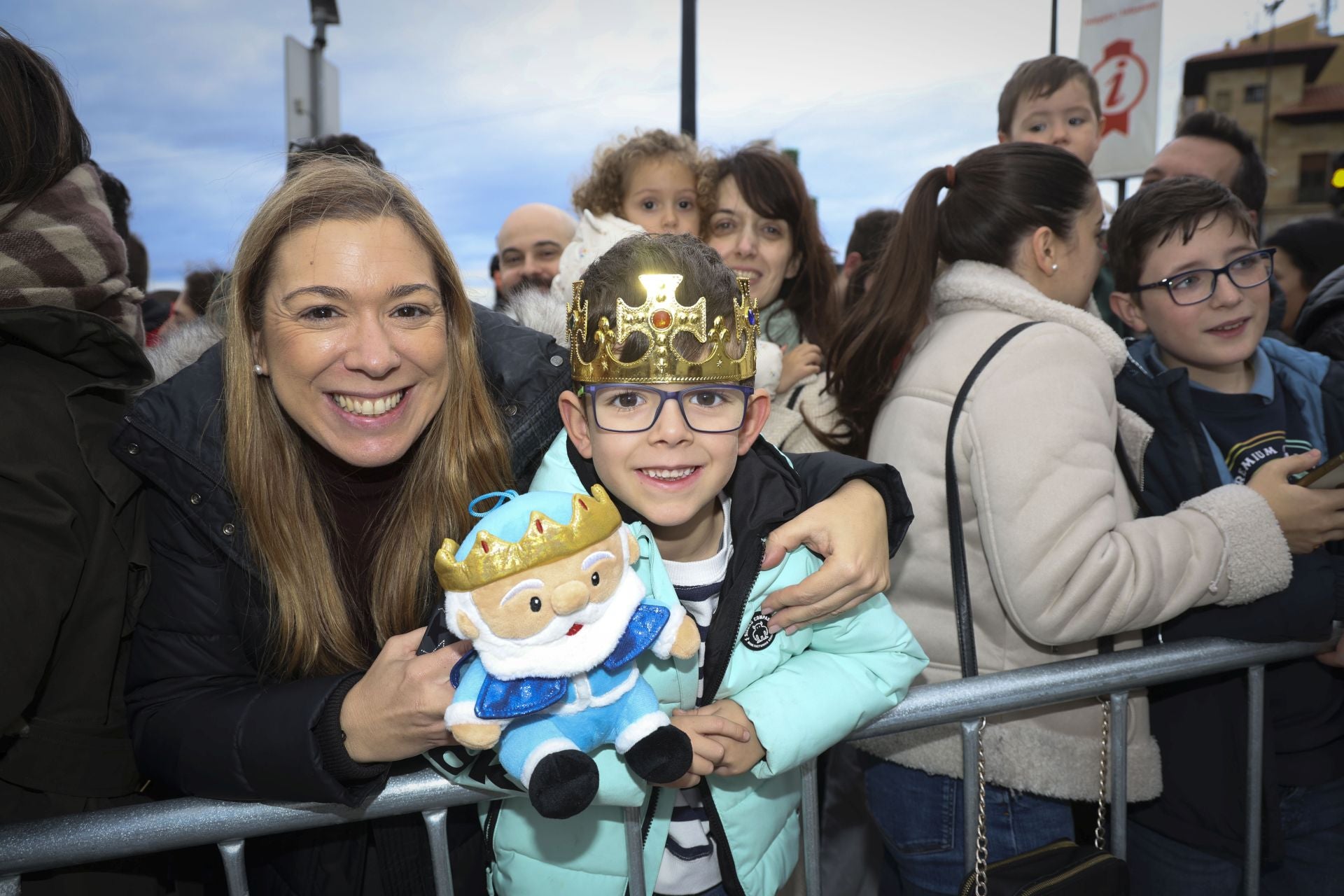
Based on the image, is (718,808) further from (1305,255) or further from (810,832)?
(1305,255)

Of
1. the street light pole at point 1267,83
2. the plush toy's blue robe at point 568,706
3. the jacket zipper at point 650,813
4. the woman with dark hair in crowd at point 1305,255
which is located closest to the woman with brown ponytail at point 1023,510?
the jacket zipper at point 650,813

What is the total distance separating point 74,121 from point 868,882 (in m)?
3.51

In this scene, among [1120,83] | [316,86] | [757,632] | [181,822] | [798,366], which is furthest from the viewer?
[1120,83]

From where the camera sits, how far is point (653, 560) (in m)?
1.71

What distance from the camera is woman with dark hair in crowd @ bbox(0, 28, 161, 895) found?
1.54 m

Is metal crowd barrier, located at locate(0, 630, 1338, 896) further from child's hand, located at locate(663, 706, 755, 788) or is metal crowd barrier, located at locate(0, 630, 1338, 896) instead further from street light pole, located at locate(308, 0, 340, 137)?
street light pole, located at locate(308, 0, 340, 137)

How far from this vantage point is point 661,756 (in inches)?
54.9

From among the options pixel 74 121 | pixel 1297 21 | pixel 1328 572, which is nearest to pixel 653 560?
pixel 74 121

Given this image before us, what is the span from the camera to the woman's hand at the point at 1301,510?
86.0 inches

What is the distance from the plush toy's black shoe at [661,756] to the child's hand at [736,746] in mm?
215

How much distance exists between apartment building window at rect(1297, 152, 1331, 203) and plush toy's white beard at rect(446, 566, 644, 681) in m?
47.6

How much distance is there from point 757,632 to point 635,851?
0.50 metres

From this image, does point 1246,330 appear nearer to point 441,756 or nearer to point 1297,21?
point 441,756

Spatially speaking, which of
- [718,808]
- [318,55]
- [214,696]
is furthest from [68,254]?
[318,55]
